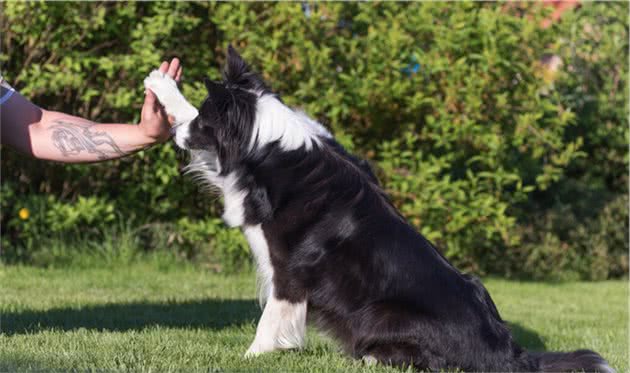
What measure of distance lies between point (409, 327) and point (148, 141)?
1.70 m

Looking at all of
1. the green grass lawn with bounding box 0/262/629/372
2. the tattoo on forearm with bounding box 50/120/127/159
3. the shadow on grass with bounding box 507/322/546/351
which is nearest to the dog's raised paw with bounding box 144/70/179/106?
the tattoo on forearm with bounding box 50/120/127/159

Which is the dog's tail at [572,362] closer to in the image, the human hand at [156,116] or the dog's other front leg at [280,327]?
the dog's other front leg at [280,327]

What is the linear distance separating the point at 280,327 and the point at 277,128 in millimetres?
986

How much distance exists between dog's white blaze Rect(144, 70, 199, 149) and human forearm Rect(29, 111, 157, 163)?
47cm

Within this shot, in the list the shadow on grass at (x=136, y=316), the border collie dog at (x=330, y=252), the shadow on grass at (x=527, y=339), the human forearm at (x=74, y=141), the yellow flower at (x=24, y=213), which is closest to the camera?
the border collie dog at (x=330, y=252)

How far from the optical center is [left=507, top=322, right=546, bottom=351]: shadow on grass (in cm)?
578

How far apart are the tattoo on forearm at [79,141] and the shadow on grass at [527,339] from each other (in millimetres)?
2942

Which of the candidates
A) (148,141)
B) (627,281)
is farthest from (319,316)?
(627,281)

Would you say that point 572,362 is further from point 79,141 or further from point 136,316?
point 136,316

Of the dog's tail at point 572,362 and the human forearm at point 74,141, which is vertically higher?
the human forearm at point 74,141

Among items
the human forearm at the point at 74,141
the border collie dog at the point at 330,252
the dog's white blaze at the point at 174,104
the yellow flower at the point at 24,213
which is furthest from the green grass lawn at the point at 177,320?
the dog's white blaze at the point at 174,104

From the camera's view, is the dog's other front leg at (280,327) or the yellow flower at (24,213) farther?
the yellow flower at (24,213)

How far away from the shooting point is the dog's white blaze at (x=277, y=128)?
4.11m

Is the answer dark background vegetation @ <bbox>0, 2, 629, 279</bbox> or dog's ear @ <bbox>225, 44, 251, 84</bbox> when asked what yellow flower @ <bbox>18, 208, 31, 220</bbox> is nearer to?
dark background vegetation @ <bbox>0, 2, 629, 279</bbox>
